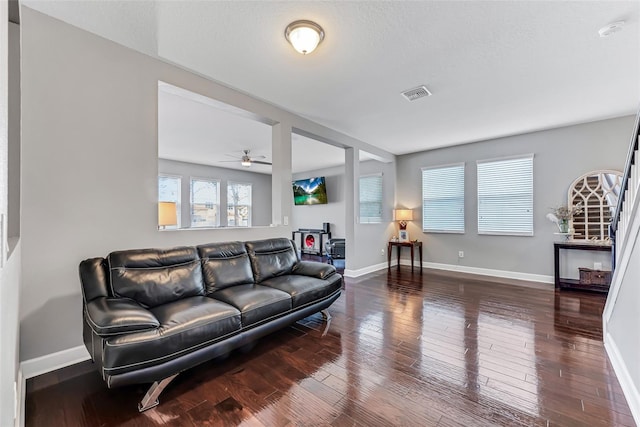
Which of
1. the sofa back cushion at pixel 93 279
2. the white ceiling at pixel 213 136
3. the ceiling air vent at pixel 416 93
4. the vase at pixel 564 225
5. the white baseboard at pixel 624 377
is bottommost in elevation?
the white baseboard at pixel 624 377

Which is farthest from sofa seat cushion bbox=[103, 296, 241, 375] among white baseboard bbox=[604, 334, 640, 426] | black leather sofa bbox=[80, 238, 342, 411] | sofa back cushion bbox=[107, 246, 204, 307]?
white baseboard bbox=[604, 334, 640, 426]

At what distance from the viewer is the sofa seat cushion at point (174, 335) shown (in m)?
1.63

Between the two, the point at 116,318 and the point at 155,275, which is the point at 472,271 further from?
the point at 116,318

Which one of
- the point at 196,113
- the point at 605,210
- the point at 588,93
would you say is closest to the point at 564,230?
the point at 605,210

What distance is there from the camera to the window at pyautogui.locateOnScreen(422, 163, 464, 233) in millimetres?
5793

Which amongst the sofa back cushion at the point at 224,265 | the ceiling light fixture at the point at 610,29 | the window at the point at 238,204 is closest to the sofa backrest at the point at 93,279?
the sofa back cushion at the point at 224,265

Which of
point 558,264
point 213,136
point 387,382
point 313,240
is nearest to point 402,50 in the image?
point 387,382

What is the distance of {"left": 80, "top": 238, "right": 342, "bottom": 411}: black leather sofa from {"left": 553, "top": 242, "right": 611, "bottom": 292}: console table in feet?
12.2

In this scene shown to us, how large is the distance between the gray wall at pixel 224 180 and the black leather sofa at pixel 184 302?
4003mm

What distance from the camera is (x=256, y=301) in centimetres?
236

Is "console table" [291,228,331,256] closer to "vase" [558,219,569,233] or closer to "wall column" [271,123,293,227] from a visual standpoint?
"wall column" [271,123,293,227]

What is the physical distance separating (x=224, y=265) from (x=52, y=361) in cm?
142

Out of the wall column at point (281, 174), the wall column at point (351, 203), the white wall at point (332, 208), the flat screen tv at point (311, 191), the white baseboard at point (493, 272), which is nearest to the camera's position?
the wall column at point (281, 174)

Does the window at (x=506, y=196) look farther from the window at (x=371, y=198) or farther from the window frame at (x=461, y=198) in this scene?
the window at (x=371, y=198)
